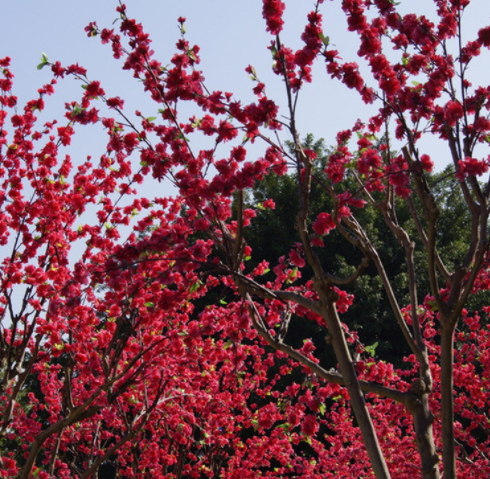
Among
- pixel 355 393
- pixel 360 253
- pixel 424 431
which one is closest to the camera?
pixel 355 393

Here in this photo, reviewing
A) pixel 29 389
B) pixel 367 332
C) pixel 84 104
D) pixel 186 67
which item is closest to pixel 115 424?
pixel 84 104

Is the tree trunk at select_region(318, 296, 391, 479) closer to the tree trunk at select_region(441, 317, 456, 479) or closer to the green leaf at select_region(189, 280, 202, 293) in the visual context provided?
the tree trunk at select_region(441, 317, 456, 479)

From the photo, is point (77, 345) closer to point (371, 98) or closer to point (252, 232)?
point (371, 98)

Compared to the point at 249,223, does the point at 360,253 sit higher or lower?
higher

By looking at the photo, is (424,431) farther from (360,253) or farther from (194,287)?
(360,253)

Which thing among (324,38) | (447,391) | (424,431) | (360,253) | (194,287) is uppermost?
(360,253)

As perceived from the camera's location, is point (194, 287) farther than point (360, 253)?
No

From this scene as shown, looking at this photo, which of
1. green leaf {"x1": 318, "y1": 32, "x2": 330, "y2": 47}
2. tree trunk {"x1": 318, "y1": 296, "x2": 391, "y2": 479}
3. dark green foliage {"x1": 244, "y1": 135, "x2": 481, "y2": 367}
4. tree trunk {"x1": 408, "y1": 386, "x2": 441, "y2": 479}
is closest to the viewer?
tree trunk {"x1": 318, "y1": 296, "x2": 391, "y2": 479}

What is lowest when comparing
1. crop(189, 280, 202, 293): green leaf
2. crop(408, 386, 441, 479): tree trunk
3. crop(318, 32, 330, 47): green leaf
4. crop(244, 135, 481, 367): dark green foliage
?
crop(408, 386, 441, 479): tree trunk

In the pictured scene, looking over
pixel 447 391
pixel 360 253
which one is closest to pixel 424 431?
pixel 447 391

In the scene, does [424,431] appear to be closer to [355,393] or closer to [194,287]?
[355,393]

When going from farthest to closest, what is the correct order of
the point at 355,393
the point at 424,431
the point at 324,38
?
the point at 324,38 → the point at 424,431 → the point at 355,393

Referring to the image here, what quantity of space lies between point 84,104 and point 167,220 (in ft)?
4.81

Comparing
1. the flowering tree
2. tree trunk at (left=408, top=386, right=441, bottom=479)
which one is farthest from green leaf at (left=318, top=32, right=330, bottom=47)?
tree trunk at (left=408, top=386, right=441, bottom=479)
